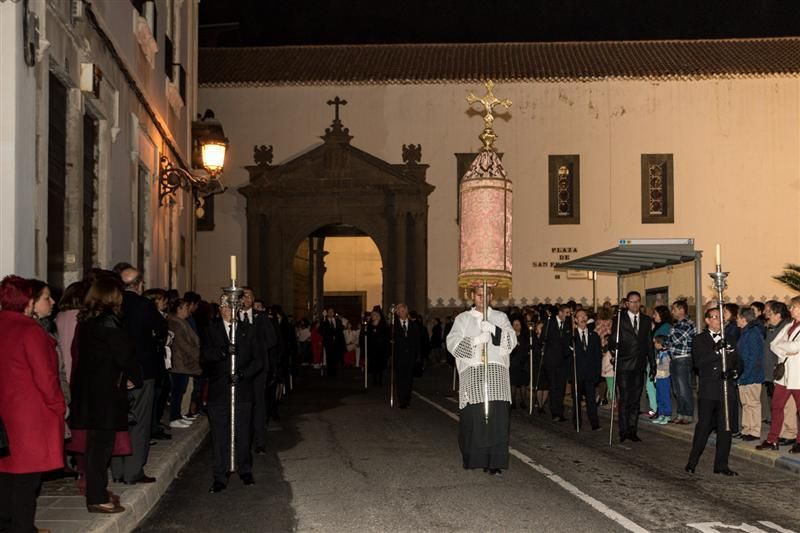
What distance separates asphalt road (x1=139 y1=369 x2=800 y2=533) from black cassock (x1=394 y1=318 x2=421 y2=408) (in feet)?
13.7

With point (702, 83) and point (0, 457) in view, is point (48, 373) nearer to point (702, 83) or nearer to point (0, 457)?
point (0, 457)

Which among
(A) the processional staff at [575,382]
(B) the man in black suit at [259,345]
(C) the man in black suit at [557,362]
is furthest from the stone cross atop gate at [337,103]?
(B) the man in black suit at [259,345]

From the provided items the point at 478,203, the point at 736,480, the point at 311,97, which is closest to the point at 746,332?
the point at 736,480

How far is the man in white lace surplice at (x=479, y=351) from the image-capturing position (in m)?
12.0

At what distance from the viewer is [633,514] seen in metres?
9.26

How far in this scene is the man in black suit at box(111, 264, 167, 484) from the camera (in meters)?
10.4

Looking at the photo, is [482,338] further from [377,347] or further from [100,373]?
[377,347]

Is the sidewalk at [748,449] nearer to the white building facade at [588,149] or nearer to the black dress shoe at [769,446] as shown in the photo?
the black dress shoe at [769,446]

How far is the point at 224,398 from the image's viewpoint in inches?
426

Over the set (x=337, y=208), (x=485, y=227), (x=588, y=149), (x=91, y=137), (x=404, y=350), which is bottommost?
(x=404, y=350)

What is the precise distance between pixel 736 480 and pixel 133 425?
6.13 m

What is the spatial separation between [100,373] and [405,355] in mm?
12496

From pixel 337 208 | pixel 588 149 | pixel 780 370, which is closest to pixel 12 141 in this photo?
pixel 780 370

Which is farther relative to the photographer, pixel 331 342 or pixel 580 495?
pixel 331 342
